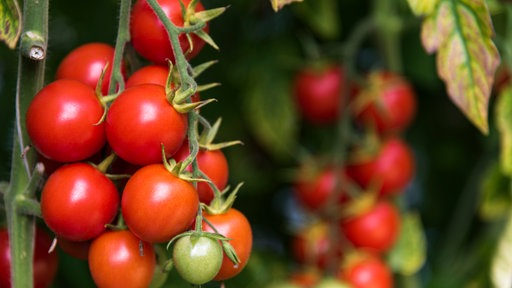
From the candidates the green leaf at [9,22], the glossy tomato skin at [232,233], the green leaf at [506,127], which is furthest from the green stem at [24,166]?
the green leaf at [506,127]

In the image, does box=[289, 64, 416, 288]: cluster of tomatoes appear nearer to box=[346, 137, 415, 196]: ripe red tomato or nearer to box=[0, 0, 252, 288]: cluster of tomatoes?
box=[346, 137, 415, 196]: ripe red tomato

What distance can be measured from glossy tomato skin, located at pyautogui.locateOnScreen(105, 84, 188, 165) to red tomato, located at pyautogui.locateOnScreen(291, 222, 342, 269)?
1.73 feet

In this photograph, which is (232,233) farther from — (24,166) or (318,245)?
(318,245)

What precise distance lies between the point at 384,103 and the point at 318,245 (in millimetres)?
203

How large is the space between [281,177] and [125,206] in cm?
82

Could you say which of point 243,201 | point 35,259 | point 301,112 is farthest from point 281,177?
point 35,259

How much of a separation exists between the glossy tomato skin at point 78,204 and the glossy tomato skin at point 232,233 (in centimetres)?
7

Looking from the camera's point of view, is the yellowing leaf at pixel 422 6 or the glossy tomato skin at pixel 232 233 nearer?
the glossy tomato skin at pixel 232 233

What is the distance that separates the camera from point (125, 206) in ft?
1.86

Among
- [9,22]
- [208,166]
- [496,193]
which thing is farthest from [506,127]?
[9,22]

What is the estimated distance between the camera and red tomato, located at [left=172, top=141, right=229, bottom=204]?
1.98 feet

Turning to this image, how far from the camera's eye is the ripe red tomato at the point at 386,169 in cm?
109

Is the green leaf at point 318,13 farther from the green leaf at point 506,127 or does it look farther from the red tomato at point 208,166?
the red tomato at point 208,166

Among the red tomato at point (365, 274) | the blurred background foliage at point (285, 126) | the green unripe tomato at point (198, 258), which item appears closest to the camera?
the green unripe tomato at point (198, 258)
